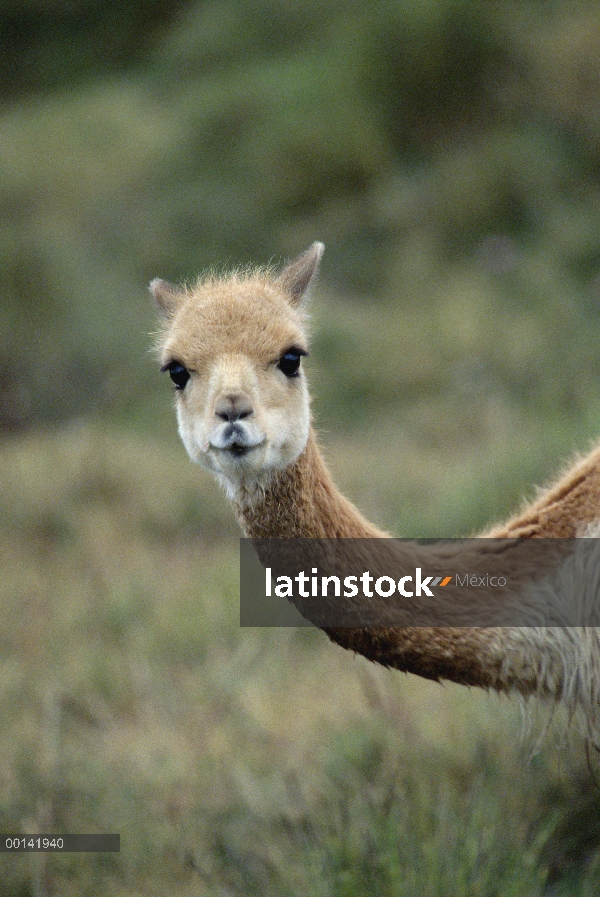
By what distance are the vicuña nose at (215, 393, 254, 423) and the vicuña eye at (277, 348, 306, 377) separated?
0.30 m

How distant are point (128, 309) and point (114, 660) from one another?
7.77 m

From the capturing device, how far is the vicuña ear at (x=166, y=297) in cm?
384

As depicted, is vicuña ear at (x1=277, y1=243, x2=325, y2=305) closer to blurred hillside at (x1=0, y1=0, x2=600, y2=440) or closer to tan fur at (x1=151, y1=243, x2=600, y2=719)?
tan fur at (x1=151, y1=243, x2=600, y2=719)

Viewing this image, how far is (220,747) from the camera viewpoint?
5.19 meters

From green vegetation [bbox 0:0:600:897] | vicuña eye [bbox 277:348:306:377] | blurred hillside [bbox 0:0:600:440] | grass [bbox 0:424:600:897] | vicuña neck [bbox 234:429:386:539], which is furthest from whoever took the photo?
blurred hillside [bbox 0:0:600:440]

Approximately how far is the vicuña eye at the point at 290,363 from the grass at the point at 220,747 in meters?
1.64

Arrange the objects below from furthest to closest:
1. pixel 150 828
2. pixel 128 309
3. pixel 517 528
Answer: pixel 128 309 → pixel 150 828 → pixel 517 528

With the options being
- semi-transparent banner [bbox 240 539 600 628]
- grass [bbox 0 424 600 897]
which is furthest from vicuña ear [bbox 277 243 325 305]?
grass [bbox 0 424 600 897]

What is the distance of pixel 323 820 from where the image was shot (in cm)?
385

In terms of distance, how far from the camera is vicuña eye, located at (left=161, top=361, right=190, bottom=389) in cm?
340

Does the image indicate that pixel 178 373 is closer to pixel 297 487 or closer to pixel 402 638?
pixel 297 487

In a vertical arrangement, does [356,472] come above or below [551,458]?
above

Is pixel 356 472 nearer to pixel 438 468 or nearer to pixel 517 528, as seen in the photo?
pixel 438 468

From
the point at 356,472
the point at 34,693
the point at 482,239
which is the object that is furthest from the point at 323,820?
the point at 482,239
